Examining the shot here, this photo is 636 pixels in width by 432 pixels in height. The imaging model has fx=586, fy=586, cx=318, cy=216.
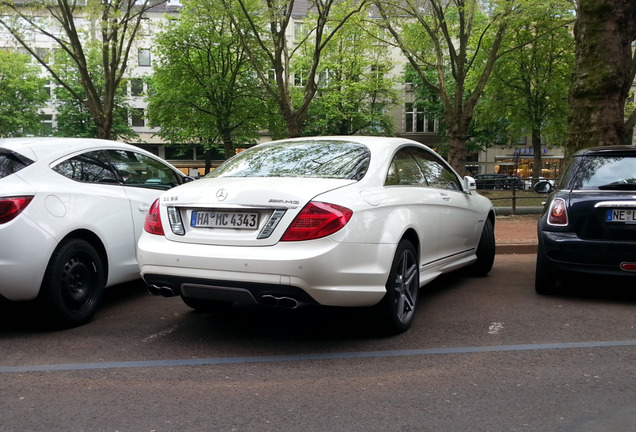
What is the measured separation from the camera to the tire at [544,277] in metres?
5.69

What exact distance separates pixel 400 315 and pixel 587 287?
120 inches

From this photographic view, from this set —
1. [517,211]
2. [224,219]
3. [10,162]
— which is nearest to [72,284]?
[10,162]

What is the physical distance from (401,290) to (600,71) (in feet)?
25.1

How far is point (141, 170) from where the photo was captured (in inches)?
235

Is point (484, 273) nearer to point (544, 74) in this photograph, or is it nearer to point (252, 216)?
point (252, 216)

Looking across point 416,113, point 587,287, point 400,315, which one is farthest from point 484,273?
point 416,113

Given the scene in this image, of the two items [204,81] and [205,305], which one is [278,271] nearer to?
[205,305]

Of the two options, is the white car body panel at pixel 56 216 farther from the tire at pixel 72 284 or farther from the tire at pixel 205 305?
the tire at pixel 205 305

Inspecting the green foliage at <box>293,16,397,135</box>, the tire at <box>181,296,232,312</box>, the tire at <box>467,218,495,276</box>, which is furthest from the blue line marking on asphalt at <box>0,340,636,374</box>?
the green foliage at <box>293,16,397,135</box>

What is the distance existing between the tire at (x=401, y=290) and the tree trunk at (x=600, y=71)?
7.29 meters

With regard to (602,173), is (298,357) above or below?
below

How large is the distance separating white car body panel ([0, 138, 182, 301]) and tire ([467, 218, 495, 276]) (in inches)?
148

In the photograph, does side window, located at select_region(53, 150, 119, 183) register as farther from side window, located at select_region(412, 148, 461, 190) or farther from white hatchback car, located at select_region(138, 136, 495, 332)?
side window, located at select_region(412, 148, 461, 190)

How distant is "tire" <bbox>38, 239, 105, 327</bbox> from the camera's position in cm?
435
